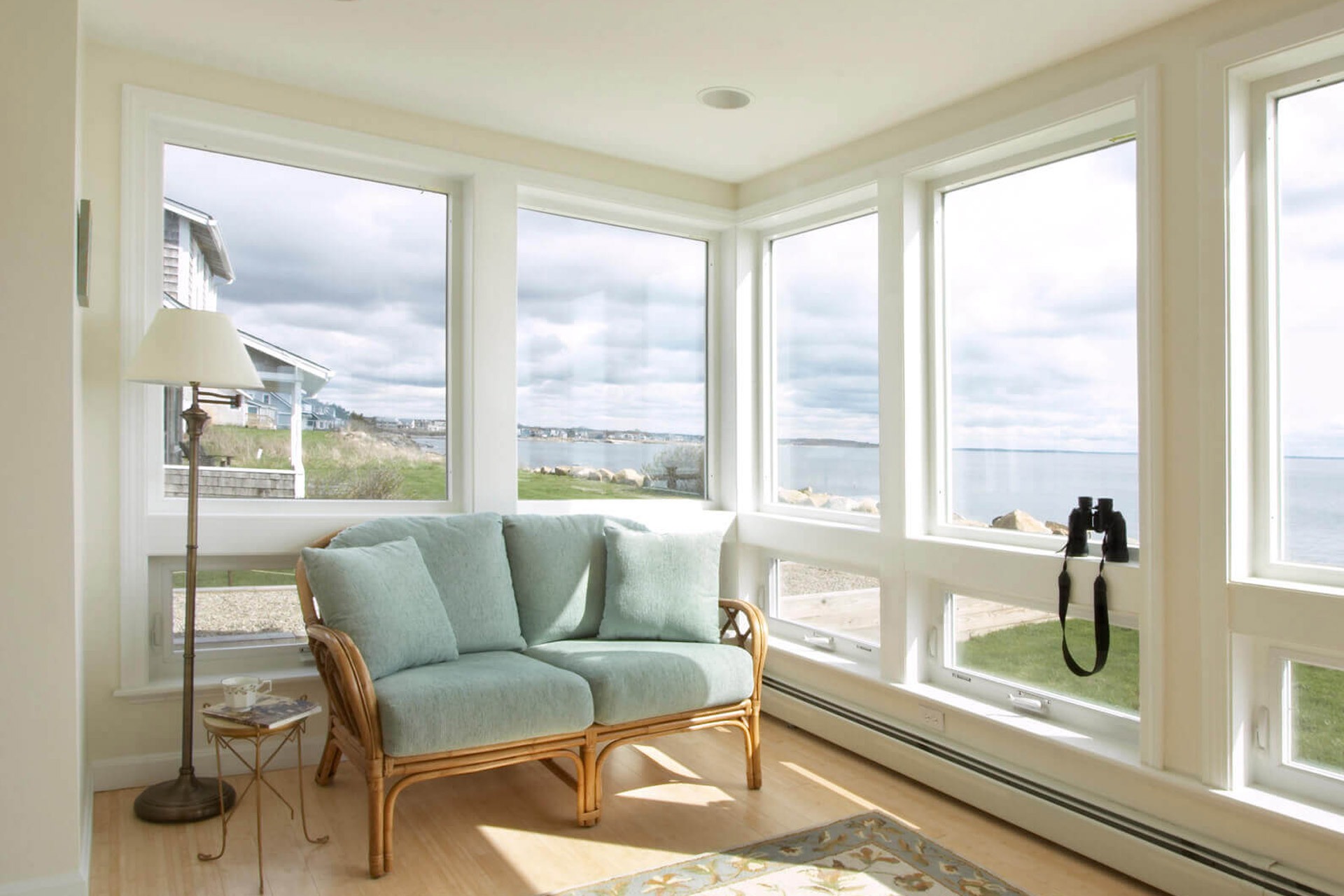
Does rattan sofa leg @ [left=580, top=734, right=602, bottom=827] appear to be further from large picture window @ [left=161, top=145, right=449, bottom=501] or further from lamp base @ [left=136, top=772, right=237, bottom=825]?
large picture window @ [left=161, top=145, right=449, bottom=501]

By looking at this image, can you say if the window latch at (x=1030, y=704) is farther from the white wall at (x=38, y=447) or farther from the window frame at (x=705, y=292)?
the white wall at (x=38, y=447)

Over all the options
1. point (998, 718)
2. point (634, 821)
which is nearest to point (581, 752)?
point (634, 821)

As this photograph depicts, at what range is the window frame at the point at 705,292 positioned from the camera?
4.21 m

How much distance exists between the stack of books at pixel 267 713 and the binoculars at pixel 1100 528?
250cm

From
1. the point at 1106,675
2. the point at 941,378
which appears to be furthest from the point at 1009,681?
the point at 941,378

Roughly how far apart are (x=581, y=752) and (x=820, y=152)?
278 centimetres

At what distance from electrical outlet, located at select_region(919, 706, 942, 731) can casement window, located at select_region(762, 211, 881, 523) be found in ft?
2.88

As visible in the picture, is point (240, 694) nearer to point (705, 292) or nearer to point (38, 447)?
point (38, 447)

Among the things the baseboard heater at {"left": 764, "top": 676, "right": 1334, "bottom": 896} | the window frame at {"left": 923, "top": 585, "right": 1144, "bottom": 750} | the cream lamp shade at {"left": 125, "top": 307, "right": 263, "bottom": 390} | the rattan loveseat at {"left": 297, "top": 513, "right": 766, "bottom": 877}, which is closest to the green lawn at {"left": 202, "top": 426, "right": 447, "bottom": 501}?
the rattan loveseat at {"left": 297, "top": 513, "right": 766, "bottom": 877}

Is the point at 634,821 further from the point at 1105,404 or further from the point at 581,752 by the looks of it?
the point at 1105,404

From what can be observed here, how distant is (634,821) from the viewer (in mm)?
3084

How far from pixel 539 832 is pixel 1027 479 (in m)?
2.12

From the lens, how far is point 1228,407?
8.43 ft

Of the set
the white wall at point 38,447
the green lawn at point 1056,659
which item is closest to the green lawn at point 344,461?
the white wall at point 38,447
